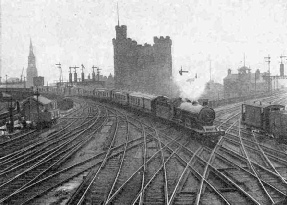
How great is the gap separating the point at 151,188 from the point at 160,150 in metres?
5.94

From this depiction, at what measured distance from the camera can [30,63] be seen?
165 metres

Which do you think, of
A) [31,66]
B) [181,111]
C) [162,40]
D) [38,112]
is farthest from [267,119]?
[31,66]

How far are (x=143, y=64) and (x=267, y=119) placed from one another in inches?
2067

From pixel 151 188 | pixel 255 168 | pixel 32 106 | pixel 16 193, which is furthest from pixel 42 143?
pixel 255 168

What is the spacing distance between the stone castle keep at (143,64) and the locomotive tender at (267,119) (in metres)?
47.1

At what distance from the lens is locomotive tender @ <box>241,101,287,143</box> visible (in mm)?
20312

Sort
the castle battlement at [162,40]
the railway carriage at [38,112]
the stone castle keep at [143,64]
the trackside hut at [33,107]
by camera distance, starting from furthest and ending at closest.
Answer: the castle battlement at [162,40]
the stone castle keep at [143,64]
the trackside hut at [33,107]
the railway carriage at [38,112]

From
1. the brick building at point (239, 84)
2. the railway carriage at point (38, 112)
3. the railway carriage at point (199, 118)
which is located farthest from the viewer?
the brick building at point (239, 84)

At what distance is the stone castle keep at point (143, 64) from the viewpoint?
71625mm

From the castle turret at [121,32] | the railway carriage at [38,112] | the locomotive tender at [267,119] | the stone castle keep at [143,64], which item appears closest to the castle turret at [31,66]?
the castle turret at [121,32]

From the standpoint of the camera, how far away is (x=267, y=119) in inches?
876

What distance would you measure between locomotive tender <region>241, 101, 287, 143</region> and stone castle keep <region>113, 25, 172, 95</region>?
47.1 meters

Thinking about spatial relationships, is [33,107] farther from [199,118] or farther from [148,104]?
[199,118]

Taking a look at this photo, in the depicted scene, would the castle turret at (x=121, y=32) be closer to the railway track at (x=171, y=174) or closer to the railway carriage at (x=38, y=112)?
the railway carriage at (x=38, y=112)
